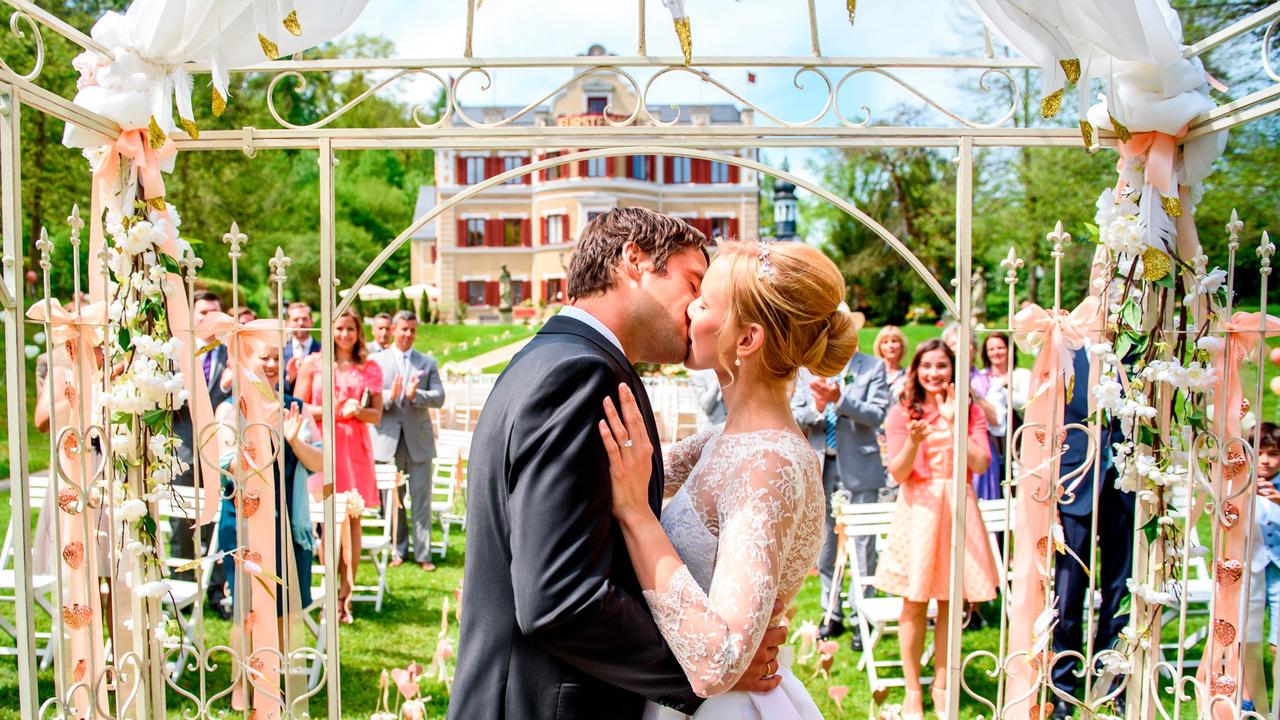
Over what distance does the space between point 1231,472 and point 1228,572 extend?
348 mm

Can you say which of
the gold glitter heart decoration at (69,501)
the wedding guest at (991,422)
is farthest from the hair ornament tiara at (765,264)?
the wedding guest at (991,422)

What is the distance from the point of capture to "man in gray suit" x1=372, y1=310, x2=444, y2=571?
7.21 m

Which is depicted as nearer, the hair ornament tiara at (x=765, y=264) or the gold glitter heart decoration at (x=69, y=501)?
the hair ornament tiara at (x=765, y=264)

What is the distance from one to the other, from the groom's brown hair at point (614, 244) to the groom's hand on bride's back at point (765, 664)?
0.80 meters

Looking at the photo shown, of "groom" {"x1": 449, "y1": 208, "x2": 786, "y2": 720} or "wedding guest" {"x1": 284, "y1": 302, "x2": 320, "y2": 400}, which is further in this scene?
"wedding guest" {"x1": 284, "y1": 302, "x2": 320, "y2": 400}

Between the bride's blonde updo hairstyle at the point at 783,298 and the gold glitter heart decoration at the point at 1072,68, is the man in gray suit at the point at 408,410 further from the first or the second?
the bride's blonde updo hairstyle at the point at 783,298

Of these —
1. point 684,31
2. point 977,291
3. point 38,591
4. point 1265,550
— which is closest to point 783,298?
point 684,31


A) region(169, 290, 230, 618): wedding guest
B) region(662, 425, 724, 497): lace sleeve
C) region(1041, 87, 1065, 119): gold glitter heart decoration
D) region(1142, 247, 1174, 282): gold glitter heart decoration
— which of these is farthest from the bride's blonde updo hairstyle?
region(169, 290, 230, 618): wedding guest

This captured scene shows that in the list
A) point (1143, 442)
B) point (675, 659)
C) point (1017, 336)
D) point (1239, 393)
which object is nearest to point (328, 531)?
point (675, 659)

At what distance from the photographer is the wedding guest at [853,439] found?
591cm

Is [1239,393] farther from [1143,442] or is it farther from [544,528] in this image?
[544,528]

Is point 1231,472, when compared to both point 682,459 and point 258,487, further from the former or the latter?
point 258,487

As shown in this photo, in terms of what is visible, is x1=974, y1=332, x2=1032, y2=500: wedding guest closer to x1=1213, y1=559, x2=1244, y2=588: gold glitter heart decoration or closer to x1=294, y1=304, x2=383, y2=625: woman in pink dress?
x1=1213, y1=559, x2=1244, y2=588: gold glitter heart decoration

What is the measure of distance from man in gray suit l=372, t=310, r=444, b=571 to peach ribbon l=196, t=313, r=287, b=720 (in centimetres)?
320
